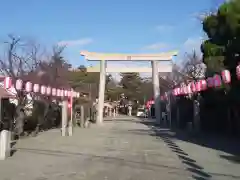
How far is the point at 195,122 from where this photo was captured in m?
28.8

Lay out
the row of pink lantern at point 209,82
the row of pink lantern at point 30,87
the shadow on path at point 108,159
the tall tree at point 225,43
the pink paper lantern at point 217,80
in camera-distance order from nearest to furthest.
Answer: the shadow on path at point 108,159 → the row of pink lantern at point 209,82 → the row of pink lantern at point 30,87 → the tall tree at point 225,43 → the pink paper lantern at point 217,80

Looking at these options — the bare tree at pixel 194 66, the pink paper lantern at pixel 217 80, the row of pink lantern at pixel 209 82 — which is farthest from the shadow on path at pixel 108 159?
the bare tree at pixel 194 66

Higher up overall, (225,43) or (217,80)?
(225,43)

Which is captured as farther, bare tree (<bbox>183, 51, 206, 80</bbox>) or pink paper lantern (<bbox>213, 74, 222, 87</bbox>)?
bare tree (<bbox>183, 51, 206, 80</bbox>)

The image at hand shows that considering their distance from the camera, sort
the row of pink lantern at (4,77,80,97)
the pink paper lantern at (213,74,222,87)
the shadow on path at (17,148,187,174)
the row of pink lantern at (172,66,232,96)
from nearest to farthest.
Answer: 1. the shadow on path at (17,148,187,174)
2. the row of pink lantern at (172,66,232,96)
3. the row of pink lantern at (4,77,80,97)
4. the pink paper lantern at (213,74,222,87)

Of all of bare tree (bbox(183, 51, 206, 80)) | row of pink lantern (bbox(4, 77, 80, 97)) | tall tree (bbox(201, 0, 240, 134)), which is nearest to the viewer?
row of pink lantern (bbox(4, 77, 80, 97))

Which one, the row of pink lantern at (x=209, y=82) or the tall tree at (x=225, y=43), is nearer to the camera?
the row of pink lantern at (x=209, y=82)

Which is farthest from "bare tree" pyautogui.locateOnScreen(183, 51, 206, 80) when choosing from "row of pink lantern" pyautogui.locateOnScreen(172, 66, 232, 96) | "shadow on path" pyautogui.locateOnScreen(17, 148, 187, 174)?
"shadow on path" pyautogui.locateOnScreen(17, 148, 187, 174)

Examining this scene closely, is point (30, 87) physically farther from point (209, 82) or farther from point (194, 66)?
point (194, 66)

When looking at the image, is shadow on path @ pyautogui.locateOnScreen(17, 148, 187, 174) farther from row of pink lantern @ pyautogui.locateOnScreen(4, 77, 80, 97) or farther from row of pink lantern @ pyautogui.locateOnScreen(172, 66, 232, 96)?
row of pink lantern @ pyautogui.locateOnScreen(172, 66, 232, 96)

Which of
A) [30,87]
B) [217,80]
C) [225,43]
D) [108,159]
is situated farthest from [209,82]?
[30,87]

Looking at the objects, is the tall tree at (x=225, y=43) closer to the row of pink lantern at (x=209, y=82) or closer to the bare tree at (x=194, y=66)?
the row of pink lantern at (x=209, y=82)

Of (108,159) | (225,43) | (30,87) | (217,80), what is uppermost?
(225,43)

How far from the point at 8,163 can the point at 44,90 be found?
11796mm
